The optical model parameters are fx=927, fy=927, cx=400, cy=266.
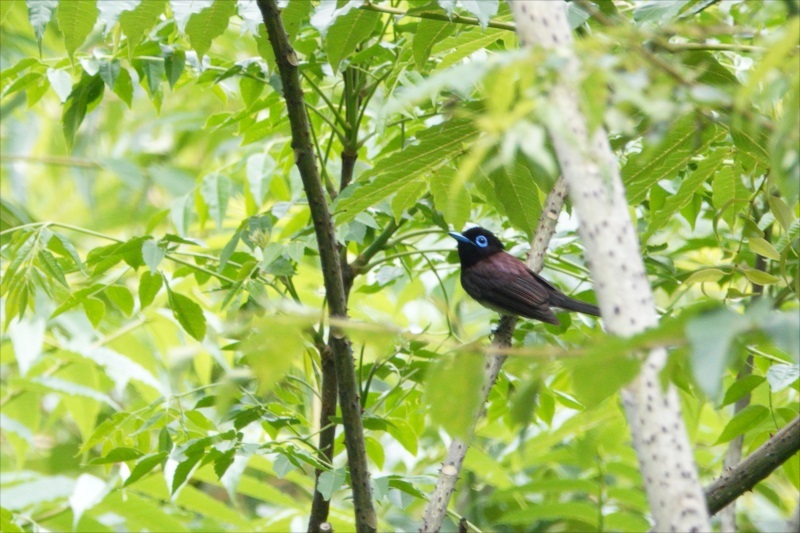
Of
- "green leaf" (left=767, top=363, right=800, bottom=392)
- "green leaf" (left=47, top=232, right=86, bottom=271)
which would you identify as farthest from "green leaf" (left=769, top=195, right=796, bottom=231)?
"green leaf" (left=47, top=232, right=86, bottom=271)

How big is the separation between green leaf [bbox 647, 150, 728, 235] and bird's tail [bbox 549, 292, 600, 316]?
102 centimetres

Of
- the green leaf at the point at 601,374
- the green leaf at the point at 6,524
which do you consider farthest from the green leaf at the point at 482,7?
the green leaf at the point at 6,524

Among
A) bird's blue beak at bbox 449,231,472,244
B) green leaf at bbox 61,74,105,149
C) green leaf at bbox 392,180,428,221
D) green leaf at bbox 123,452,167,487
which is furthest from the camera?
bird's blue beak at bbox 449,231,472,244

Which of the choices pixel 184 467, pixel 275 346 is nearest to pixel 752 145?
pixel 275 346

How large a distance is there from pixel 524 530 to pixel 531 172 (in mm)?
3248

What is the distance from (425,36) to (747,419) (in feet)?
4.83

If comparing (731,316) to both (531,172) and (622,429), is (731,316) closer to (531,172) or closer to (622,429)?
(531,172)

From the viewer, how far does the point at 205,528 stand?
390 cm

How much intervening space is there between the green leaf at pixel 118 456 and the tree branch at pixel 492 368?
35.6 inches

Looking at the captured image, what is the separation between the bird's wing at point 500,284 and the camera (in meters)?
4.02

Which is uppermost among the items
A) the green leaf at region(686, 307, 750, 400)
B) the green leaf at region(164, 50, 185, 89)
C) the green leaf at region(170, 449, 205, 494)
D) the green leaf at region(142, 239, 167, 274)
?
the green leaf at region(164, 50, 185, 89)

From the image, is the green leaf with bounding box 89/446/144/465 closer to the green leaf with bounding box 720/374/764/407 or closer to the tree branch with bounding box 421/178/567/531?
the tree branch with bounding box 421/178/567/531

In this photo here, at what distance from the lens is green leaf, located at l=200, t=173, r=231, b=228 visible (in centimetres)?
365

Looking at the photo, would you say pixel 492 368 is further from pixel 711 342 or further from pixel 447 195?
pixel 711 342
